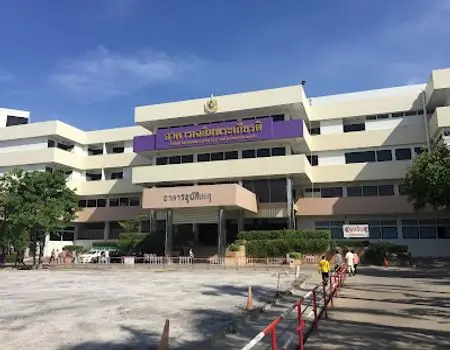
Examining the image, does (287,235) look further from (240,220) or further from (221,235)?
(240,220)

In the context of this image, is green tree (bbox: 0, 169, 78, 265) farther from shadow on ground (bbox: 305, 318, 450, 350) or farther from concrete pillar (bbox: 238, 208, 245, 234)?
shadow on ground (bbox: 305, 318, 450, 350)

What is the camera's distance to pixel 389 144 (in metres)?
41.5

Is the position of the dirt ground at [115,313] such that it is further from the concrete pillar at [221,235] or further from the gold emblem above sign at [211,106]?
the gold emblem above sign at [211,106]

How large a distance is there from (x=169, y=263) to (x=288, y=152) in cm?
1485

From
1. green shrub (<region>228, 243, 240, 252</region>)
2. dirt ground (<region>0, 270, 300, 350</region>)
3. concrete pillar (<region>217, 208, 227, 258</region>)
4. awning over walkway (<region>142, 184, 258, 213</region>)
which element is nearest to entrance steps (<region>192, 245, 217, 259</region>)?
concrete pillar (<region>217, 208, 227, 258</region>)

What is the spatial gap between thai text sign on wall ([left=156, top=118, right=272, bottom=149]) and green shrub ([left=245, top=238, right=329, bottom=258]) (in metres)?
9.89

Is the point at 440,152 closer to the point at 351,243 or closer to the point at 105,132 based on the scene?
the point at 351,243

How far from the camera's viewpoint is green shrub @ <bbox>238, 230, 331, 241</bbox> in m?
34.5

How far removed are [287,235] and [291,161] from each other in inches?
269

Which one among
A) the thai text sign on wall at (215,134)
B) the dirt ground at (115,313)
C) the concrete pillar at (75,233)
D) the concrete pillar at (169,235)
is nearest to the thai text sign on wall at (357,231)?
the thai text sign on wall at (215,134)

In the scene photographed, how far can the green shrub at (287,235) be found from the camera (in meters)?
34.5

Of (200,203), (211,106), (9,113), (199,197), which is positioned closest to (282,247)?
(200,203)

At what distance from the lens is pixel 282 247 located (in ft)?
112

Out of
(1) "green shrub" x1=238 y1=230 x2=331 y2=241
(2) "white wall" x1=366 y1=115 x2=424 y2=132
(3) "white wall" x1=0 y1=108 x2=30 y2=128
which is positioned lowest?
(1) "green shrub" x1=238 y1=230 x2=331 y2=241
